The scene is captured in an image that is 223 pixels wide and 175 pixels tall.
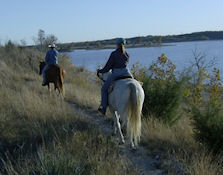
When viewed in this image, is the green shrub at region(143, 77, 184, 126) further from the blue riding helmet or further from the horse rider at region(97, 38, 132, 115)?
the blue riding helmet

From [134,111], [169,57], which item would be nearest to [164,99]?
[134,111]

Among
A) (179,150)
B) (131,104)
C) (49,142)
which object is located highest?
(131,104)

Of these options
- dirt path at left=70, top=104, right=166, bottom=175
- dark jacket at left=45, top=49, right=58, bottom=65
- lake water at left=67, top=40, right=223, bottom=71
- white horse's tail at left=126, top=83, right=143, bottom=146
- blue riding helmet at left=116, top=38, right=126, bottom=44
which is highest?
blue riding helmet at left=116, top=38, right=126, bottom=44

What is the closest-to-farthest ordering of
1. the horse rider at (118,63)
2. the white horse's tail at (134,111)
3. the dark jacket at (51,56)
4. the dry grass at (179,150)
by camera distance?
1. the dry grass at (179,150)
2. the white horse's tail at (134,111)
3. the horse rider at (118,63)
4. the dark jacket at (51,56)

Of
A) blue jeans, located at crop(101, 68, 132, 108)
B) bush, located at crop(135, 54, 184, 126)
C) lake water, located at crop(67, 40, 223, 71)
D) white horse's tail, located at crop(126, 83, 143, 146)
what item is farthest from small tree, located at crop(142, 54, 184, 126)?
lake water, located at crop(67, 40, 223, 71)

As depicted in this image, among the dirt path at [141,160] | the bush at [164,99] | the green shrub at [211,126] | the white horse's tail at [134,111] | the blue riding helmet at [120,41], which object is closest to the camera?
the dirt path at [141,160]

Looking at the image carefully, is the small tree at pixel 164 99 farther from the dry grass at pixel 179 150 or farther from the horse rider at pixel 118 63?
the horse rider at pixel 118 63

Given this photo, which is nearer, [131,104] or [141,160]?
[141,160]

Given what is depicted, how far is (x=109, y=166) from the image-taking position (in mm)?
4402

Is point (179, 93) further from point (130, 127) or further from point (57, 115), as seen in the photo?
point (57, 115)

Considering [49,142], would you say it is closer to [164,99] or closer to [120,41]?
[120,41]

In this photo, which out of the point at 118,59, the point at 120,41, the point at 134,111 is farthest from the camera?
the point at 118,59

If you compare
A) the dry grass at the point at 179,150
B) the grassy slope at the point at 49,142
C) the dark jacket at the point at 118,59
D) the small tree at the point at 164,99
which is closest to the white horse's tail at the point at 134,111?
the grassy slope at the point at 49,142

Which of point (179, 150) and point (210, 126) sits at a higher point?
point (210, 126)
